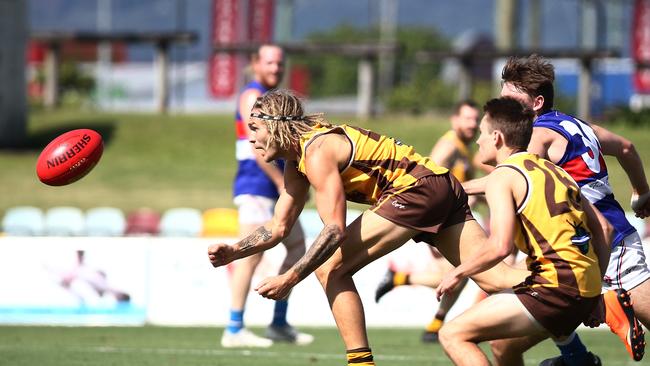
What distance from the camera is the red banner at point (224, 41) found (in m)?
26.3

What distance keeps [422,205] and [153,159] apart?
17754 mm

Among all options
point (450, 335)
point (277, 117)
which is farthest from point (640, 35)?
point (450, 335)

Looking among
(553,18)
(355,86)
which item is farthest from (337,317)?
(553,18)

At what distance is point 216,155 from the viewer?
23.4 m

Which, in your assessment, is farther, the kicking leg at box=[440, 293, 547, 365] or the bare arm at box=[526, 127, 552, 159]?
the bare arm at box=[526, 127, 552, 159]

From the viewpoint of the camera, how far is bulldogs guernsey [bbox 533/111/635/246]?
6.20 m

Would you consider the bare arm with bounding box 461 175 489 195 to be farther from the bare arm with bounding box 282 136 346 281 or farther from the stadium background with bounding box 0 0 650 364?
the stadium background with bounding box 0 0 650 364

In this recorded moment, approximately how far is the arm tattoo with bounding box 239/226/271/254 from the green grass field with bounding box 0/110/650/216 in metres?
13.8

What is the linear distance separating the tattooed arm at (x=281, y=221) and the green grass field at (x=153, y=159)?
45.4 ft

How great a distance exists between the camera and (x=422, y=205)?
595cm

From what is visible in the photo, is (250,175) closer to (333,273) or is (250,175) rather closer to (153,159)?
(333,273)

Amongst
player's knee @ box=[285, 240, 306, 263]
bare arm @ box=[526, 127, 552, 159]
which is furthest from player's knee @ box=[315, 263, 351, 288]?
player's knee @ box=[285, 240, 306, 263]

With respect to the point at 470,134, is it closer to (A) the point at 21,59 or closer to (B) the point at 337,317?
(B) the point at 337,317

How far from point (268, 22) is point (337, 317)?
21.3 meters
